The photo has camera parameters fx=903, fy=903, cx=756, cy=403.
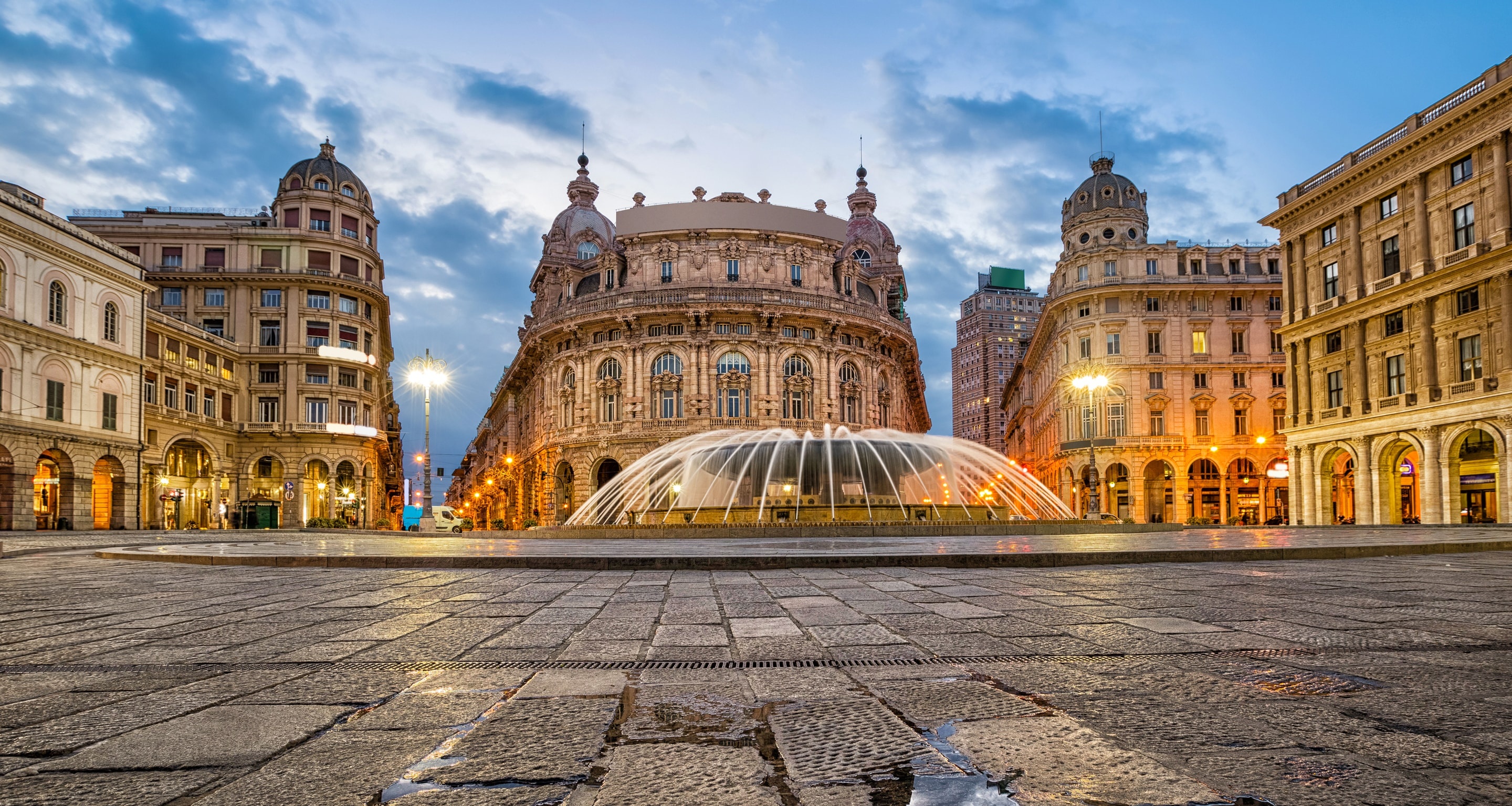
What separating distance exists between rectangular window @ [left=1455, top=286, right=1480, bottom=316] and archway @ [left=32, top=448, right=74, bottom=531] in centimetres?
5327

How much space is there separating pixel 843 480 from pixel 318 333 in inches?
1594

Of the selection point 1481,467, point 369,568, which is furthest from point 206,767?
point 1481,467

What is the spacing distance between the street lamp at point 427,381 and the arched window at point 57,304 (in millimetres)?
15844

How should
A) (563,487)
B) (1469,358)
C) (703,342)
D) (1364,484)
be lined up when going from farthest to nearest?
(563,487) < (703,342) < (1364,484) < (1469,358)

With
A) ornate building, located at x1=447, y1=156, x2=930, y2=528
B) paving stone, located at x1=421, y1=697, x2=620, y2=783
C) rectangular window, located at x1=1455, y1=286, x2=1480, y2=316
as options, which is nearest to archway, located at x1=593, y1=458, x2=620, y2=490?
ornate building, located at x1=447, y1=156, x2=930, y2=528

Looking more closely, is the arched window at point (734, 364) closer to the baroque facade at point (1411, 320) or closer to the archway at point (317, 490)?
the archway at point (317, 490)

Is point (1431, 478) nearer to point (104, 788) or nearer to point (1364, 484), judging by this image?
point (1364, 484)

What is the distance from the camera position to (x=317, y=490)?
5509 cm

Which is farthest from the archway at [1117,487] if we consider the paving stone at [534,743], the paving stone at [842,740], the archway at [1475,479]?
the paving stone at [534,743]

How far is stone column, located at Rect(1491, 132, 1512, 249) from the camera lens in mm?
28969

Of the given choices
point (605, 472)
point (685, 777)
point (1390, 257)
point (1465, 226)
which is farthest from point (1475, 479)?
point (605, 472)

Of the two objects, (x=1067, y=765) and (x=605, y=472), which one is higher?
(x=605, y=472)

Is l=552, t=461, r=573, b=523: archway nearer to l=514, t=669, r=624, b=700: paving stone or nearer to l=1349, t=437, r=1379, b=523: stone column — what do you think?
l=1349, t=437, r=1379, b=523: stone column

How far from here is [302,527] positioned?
51.5 m
